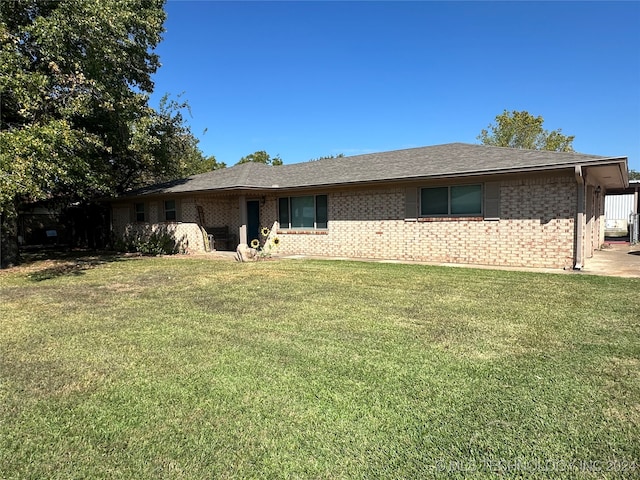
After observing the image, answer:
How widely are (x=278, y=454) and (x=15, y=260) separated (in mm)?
14060

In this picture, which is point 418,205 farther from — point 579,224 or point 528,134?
point 528,134

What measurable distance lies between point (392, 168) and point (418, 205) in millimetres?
1908

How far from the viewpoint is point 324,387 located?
3.48m

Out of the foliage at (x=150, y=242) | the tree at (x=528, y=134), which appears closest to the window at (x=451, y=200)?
the foliage at (x=150, y=242)

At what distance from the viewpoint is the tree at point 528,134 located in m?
35.2

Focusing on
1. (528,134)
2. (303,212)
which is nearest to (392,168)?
(303,212)

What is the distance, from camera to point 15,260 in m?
12.7

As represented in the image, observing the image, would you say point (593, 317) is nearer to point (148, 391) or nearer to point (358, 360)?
point (358, 360)

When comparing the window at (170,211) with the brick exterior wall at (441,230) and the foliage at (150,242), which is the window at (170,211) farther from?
the brick exterior wall at (441,230)

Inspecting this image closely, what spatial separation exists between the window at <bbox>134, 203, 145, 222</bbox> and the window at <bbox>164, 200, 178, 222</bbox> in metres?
A: 1.86

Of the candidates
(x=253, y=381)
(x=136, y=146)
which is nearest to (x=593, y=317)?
(x=253, y=381)

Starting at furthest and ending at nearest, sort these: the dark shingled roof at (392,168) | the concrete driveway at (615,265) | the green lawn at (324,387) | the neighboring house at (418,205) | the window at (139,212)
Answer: the window at (139,212) → the dark shingled roof at (392,168) → the neighboring house at (418,205) → the concrete driveway at (615,265) → the green lawn at (324,387)

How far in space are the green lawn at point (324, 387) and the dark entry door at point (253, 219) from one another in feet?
32.5

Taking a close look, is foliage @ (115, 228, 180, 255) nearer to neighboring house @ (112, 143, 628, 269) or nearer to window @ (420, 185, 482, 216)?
neighboring house @ (112, 143, 628, 269)
